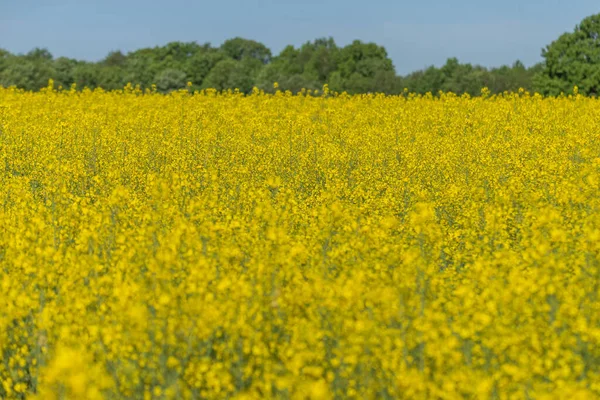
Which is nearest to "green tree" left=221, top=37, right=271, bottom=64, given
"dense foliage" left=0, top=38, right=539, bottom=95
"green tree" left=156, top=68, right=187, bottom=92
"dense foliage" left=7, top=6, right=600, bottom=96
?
"dense foliage" left=7, top=6, right=600, bottom=96

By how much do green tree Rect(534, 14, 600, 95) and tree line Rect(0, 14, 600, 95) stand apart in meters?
0.05

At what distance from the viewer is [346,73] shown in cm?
9138

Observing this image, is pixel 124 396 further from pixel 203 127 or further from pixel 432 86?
pixel 432 86

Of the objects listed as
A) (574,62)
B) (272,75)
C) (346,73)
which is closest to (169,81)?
(272,75)

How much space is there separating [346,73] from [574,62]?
50.9m

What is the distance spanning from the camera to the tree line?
4275 centimetres

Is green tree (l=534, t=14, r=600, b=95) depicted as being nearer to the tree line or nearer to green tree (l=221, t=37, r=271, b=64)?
the tree line

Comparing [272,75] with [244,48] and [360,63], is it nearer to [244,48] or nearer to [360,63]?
[360,63]

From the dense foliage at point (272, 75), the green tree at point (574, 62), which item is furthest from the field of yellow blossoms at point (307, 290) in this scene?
the dense foliage at point (272, 75)

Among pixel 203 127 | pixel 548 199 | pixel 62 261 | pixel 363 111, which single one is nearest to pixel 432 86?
pixel 363 111

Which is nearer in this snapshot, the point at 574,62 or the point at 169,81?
the point at 574,62

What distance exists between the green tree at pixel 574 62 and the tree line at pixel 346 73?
5cm

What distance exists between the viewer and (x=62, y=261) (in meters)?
7.18

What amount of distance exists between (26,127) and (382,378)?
627 inches
